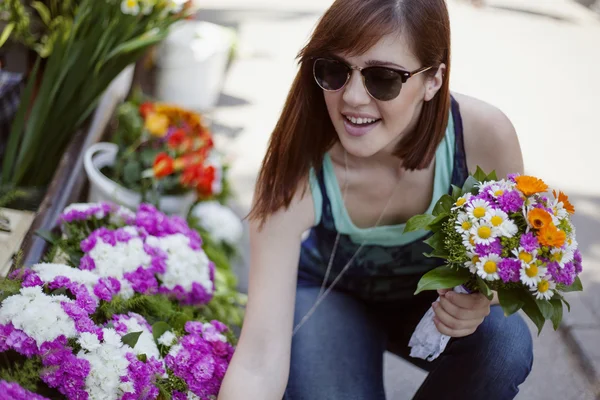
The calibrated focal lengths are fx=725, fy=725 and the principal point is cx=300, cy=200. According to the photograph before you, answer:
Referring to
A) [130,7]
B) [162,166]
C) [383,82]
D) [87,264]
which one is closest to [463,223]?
[383,82]

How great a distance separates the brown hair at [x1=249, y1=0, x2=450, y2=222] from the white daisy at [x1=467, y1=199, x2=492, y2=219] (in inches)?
15.3

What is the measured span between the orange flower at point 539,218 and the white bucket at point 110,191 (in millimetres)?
1639

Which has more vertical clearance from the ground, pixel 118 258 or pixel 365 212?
pixel 365 212

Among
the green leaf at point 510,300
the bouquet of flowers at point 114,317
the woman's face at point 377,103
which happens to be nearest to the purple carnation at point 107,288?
the bouquet of flowers at point 114,317

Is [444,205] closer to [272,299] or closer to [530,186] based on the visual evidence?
[530,186]

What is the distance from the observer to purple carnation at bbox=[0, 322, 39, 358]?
4.41 feet

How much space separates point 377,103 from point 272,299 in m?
0.56

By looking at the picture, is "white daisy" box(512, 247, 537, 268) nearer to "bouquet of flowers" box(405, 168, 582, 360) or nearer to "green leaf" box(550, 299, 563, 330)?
"bouquet of flowers" box(405, 168, 582, 360)

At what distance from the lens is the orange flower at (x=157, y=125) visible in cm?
282

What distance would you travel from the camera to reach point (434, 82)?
5.65 feet

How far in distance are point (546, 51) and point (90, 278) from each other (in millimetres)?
6139

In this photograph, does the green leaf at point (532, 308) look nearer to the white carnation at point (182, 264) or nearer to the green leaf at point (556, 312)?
the green leaf at point (556, 312)

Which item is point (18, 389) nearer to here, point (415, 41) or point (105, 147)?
point (415, 41)

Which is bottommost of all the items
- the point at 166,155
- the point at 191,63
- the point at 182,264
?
the point at 182,264
